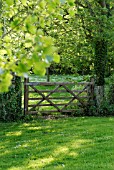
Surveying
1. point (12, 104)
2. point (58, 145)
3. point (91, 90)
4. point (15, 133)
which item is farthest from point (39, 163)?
point (91, 90)

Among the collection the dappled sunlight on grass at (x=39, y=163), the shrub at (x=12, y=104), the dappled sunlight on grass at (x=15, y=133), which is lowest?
the dappled sunlight on grass at (x=15, y=133)

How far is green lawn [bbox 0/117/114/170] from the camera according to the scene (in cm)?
655

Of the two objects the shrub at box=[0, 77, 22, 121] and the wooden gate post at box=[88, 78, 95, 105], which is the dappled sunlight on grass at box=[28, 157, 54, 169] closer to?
the shrub at box=[0, 77, 22, 121]

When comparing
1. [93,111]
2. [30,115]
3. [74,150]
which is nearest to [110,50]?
[93,111]

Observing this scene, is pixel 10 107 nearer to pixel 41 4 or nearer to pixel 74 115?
pixel 74 115

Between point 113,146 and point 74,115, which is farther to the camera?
point 74,115

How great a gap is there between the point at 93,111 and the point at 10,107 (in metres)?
3.19

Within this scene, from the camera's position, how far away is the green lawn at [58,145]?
21.5ft

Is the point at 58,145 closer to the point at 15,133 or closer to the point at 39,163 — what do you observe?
the point at 39,163

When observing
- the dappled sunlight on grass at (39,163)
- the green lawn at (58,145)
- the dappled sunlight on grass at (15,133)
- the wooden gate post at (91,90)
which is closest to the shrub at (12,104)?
the green lawn at (58,145)

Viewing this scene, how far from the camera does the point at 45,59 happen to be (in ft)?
7.36

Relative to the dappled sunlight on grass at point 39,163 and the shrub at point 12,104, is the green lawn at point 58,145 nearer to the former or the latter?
the dappled sunlight on grass at point 39,163

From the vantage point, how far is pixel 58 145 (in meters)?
7.98

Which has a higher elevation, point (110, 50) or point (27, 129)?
point (110, 50)
